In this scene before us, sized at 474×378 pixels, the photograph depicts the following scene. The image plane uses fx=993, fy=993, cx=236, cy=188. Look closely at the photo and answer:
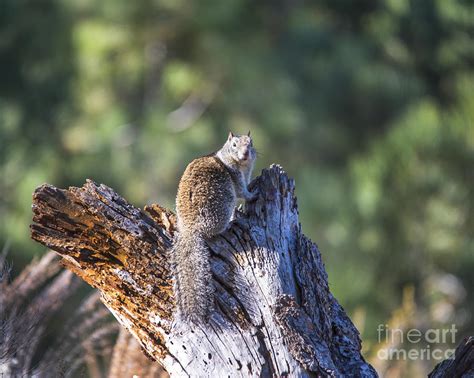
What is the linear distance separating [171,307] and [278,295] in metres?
0.46

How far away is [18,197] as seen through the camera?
1479cm

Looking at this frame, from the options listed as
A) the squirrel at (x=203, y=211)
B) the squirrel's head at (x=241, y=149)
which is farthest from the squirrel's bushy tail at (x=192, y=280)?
the squirrel's head at (x=241, y=149)

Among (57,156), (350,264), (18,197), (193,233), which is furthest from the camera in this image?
(57,156)

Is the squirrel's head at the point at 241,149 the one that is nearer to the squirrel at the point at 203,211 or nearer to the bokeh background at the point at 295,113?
the squirrel at the point at 203,211

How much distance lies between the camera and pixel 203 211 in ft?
15.8

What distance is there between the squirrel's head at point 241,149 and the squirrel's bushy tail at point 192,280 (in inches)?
40.2

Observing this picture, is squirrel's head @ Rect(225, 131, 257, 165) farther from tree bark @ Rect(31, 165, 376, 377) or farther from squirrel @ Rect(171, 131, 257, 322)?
tree bark @ Rect(31, 165, 376, 377)

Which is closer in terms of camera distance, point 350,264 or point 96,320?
point 96,320

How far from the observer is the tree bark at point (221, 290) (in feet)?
13.5

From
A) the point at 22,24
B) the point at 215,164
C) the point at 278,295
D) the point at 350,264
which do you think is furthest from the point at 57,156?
the point at 278,295

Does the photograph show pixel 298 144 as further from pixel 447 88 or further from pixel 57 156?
pixel 57 156

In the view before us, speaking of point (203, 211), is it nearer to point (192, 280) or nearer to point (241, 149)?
point (192, 280)

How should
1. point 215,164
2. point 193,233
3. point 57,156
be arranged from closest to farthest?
point 193,233, point 215,164, point 57,156

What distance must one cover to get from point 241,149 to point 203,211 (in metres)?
0.78
